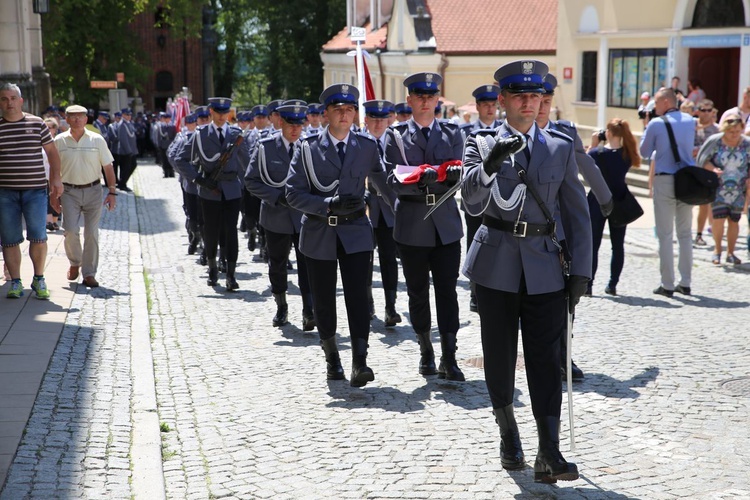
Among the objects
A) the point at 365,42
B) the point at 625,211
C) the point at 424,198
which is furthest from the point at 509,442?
the point at 365,42

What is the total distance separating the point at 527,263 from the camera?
5656 mm

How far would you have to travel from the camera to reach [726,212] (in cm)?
1352

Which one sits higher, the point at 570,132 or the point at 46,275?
the point at 570,132

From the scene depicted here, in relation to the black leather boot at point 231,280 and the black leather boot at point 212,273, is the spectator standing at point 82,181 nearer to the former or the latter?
the black leather boot at point 212,273

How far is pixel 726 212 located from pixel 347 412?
793cm

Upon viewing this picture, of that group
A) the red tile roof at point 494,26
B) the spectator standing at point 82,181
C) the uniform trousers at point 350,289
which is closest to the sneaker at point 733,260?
the uniform trousers at point 350,289

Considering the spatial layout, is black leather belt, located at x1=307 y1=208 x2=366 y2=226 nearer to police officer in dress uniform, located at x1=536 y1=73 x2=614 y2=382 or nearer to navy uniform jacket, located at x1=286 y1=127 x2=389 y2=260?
navy uniform jacket, located at x1=286 y1=127 x2=389 y2=260

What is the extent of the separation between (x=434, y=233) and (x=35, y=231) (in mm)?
4660

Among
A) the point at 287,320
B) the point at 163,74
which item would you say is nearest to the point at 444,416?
the point at 287,320

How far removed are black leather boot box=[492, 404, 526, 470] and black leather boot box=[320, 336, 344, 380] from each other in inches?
89.2

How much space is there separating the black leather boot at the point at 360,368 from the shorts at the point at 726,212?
24.0 ft

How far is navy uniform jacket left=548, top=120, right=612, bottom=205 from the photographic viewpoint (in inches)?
296

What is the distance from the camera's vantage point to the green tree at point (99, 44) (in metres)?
43.9

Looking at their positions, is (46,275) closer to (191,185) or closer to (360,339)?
(191,185)
